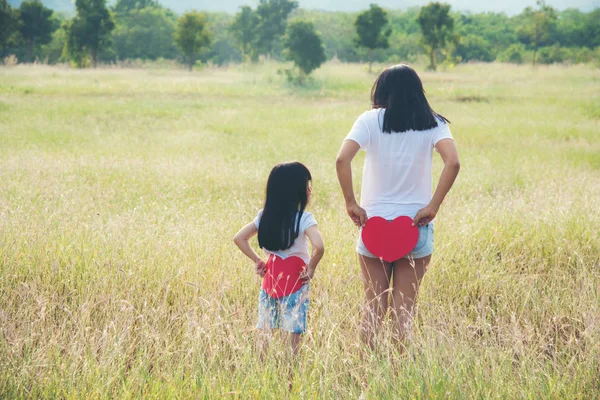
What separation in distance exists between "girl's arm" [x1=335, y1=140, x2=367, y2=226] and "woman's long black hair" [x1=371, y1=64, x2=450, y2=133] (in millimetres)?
220

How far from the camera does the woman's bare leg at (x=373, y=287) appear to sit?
329 cm

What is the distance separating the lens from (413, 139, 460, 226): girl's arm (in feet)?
10.3

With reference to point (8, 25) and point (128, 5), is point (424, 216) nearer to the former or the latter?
point (8, 25)

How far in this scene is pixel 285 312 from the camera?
323cm

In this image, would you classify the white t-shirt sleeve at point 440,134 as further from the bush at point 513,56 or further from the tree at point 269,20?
the tree at point 269,20

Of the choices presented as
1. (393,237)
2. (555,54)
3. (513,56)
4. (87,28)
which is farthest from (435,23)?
(393,237)

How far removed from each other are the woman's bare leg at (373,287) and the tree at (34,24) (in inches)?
2565

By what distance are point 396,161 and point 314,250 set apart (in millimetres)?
700

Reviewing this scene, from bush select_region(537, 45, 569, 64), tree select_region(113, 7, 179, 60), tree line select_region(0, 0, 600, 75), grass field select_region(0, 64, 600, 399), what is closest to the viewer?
grass field select_region(0, 64, 600, 399)

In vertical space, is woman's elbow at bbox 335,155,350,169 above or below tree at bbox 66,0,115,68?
below

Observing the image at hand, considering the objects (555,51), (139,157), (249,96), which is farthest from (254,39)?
(139,157)

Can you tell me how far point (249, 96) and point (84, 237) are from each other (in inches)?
955

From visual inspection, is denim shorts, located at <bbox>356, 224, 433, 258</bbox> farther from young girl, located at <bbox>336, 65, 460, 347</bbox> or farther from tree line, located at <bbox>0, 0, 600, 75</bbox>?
tree line, located at <bbox>0, 0, 600, 75</bbox>

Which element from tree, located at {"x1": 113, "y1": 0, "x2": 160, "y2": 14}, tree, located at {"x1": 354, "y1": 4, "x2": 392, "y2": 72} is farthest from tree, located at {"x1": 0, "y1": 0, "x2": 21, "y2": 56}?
tree, located at {"x1": 354, "y1": 4, "x2": 392, "y2": 72}
